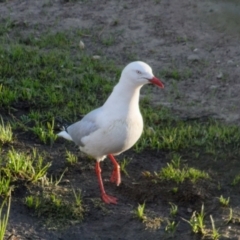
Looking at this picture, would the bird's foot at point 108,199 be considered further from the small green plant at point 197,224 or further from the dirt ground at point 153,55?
the small green plant at point 197,224

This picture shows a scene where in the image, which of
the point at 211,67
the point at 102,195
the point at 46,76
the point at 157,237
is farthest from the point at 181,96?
the point at 157,237

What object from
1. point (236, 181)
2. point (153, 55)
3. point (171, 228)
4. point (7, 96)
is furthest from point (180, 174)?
point (153, 55)

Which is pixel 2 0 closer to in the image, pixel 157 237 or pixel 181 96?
pixel 181 96

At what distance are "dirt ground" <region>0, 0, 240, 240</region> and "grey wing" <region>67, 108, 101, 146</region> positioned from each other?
0.29 metres

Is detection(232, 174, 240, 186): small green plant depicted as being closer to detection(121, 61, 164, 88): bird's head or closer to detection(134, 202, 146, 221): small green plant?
detection(134, 202, 146, 221): small green plant

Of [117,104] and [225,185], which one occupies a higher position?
[117,104]

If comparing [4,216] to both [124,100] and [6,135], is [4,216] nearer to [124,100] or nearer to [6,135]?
[124,100]

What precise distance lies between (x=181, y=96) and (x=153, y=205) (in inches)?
97.1

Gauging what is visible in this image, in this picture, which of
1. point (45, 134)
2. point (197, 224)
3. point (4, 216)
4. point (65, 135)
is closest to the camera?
point (4, 216)

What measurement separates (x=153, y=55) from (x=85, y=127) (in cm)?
345

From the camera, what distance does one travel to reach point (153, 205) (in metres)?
5.05

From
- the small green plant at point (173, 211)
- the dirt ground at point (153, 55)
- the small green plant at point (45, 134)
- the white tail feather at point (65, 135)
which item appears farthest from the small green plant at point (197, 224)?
the small green plant at point (45, 134)


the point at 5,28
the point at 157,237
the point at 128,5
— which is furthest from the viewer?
the point at 128,5

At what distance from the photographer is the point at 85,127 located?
207 inches
